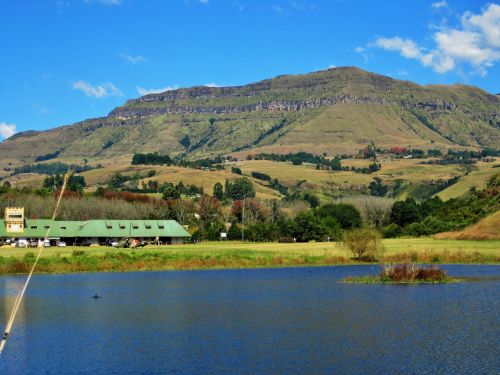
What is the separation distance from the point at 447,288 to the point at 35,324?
3104 cm

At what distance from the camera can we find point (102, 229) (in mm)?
143875

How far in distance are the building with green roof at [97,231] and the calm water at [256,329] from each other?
249 ft

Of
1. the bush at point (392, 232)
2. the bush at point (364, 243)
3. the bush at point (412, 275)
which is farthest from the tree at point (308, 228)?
the bush at point (412, 275)

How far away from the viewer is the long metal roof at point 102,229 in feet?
465

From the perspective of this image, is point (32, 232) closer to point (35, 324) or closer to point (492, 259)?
point (492, 259)

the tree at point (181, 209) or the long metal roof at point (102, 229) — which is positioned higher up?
the tree at point (181, 209)

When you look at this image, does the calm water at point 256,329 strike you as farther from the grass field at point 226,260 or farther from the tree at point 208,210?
the tree at point 208,210

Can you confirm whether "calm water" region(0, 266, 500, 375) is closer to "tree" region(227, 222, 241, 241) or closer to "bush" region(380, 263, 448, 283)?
"bush" region(380, 263, 448, 283)

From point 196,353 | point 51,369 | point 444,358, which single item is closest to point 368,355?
point 444,358

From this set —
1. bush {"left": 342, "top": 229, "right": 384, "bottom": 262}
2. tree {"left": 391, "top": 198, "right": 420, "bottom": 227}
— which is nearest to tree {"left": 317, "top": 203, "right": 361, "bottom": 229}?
tree {"left": 391, "top": 198, "right": 420, "bottom": 227}

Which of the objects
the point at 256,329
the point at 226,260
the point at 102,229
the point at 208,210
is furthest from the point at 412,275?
the point at 208,210

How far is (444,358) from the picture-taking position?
32469 millimetres

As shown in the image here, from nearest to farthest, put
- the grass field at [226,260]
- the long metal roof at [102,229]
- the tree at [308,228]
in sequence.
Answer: the grass field at [226,260], the tree at [308,228], the long metal roof at [102,229]

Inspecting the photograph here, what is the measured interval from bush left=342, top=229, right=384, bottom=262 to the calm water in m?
18.9
